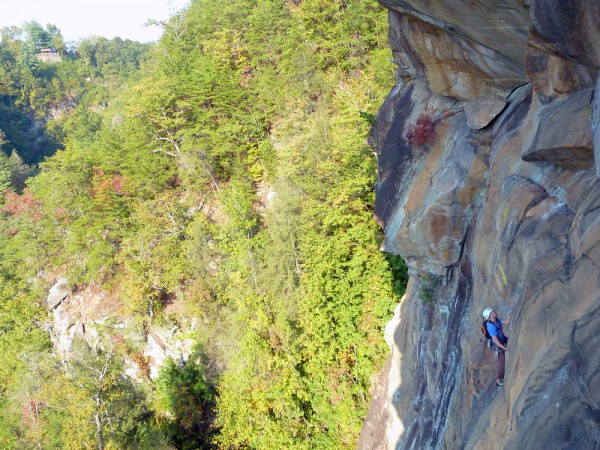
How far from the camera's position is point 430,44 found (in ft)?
32.5

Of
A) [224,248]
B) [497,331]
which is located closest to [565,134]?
[497,331]

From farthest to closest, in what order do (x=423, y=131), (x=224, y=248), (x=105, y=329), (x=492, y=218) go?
(x=105, y=329) < (x=224, y=248) < (x=423, y=131) < (x=492, y=218)

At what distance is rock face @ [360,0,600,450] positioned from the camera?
16.0ft

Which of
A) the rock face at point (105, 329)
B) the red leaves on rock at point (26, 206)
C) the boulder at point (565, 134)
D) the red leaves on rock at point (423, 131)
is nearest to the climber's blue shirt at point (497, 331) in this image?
the boulder at point (565, 134)

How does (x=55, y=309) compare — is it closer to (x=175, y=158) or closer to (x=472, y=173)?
(x=175, y=158)

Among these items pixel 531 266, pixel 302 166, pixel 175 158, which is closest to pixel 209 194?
pixel 175 158

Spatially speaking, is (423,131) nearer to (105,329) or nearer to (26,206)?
(105,329)

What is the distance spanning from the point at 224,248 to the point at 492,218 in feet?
56.6

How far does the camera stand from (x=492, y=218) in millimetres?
8297

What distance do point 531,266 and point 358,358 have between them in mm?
13573

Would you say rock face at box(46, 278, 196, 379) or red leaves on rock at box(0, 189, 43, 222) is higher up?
red leaves on rock at box(0, 189, 43, 222)

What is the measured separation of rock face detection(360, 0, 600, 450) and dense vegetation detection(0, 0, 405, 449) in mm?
4367

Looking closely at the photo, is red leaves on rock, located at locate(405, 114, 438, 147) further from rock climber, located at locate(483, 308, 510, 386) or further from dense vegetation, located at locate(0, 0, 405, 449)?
rock climber, located at locate(483, 308, 510, 386)

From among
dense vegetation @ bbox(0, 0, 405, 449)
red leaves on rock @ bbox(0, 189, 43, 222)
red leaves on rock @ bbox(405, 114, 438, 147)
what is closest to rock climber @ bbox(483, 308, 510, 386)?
red leaves on rock @ bbox(405, 114, 438, 147)
